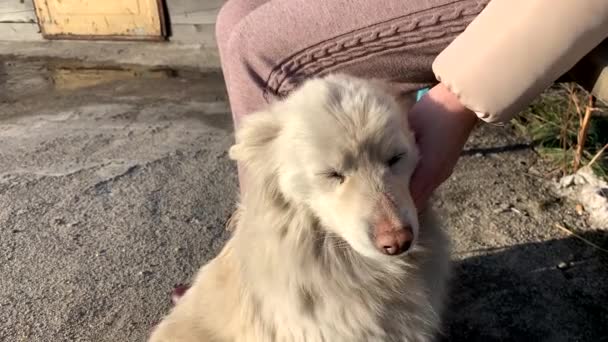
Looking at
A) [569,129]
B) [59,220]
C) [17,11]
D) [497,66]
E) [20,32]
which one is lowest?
[20,32]

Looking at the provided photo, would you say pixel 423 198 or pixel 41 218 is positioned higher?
pixel 423 198

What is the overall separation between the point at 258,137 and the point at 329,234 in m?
0.29

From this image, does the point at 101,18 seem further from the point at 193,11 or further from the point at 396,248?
the point at 396,248

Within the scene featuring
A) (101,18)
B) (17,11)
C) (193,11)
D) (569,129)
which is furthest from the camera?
(17,11)

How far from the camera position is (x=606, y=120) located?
125 inches

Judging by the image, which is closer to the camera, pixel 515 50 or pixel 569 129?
pixel 515 50

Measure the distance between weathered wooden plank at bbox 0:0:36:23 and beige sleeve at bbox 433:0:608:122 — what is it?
556 cm

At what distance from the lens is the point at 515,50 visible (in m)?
1.27

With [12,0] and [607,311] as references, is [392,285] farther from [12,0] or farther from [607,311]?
[12,0]

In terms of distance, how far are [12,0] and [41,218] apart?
13.0 feet

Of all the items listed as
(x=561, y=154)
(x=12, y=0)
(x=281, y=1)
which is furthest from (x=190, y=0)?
(x=281, y=1)

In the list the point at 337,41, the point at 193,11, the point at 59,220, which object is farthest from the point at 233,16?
the point at 193,11

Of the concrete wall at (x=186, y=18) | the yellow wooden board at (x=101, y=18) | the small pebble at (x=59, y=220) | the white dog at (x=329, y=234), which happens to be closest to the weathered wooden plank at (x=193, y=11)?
the concrete wall at (x=186, y=18)

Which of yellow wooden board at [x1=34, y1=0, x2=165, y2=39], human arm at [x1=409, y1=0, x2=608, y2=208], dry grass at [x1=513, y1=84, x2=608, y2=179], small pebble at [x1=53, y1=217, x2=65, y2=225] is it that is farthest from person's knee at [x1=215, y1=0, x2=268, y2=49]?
yellow wooden board at [x1=34, y1=0, x2=165, y2=39]
